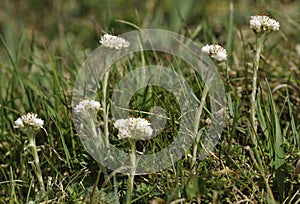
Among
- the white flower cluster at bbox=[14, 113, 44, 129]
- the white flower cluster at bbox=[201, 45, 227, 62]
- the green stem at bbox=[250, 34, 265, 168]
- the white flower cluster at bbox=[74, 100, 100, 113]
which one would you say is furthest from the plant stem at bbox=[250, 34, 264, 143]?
the white flower cluster at bbox=[14, 113, 44, 129]

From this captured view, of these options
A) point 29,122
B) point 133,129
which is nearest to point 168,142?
point 133,129

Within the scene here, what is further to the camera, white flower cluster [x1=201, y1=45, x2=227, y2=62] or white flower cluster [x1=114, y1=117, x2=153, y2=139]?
white flower cluster [x1=201, y1=45, x2=227, y2=62]

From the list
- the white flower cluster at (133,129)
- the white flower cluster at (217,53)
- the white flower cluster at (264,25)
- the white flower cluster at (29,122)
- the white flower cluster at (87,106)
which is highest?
the white flower cluster at (264,25)

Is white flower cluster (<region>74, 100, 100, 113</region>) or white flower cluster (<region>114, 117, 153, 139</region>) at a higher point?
white flower cluster (<region>74, 100, 100, 113</region>)

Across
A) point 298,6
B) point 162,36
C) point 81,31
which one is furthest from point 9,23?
point 298,6

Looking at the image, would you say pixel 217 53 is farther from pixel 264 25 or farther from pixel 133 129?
pixel 133 129

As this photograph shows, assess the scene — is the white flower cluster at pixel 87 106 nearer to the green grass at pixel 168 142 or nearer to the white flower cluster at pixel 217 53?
the green grass at pixel 168 142

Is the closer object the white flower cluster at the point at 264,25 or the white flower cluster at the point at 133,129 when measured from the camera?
the white flower cluster at the point at 133,129

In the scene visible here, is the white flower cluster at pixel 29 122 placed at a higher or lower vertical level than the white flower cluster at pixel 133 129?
higher

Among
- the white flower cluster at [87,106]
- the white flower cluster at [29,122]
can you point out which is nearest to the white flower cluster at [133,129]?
the white flower cluster at [87,106]

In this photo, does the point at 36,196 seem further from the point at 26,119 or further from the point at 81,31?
the point at 81,31

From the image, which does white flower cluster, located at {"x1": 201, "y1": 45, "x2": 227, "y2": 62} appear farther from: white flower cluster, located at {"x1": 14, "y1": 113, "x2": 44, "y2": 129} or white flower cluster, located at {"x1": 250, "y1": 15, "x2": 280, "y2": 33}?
white flower cluster, located at {"x1": 14, "y1": 113, "x2": 44, "y2": 129}
